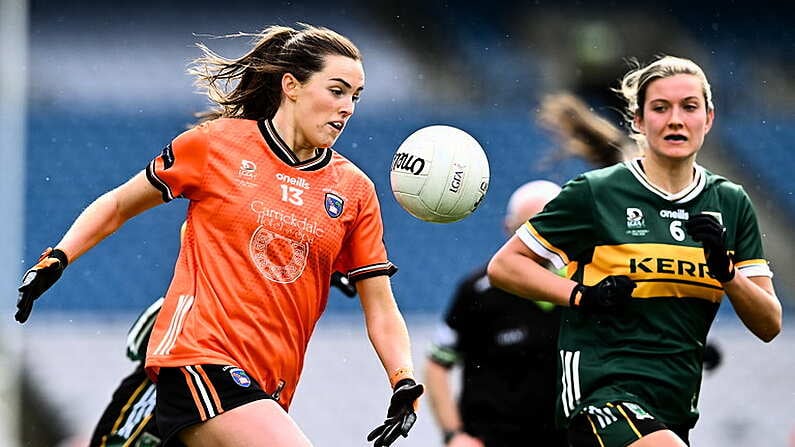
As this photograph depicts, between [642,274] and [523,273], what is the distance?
0.45 metres

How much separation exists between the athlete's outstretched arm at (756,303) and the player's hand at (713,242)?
0.06 meters

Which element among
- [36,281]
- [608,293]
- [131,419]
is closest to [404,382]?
[608,293]

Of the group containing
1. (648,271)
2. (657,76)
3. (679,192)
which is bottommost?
(648,271)

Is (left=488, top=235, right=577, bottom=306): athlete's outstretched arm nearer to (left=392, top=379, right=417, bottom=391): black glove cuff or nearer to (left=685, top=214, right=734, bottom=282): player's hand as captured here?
(left=685, top=214, right=734, bottom=282): player's hand

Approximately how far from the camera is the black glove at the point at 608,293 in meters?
4.07

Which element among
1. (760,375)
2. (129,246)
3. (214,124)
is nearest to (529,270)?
(214,124)

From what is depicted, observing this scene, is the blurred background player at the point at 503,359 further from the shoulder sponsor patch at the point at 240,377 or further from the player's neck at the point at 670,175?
the shoulder sponsor patch at the point at 240,377

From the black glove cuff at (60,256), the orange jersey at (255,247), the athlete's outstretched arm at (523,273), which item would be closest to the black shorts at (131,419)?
the orange jersey at (255,247)

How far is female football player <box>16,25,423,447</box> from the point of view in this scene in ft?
12.4

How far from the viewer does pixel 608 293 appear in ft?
13.4

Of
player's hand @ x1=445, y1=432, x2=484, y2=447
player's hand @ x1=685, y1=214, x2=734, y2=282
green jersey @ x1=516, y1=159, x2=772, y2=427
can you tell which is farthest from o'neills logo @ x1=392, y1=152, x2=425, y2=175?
player's hand @ x1=445, y1=432, x2=484, y2=447

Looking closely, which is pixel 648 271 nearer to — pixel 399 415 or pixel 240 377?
pixel 399 415

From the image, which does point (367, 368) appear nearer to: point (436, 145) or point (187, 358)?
point (436, 145)

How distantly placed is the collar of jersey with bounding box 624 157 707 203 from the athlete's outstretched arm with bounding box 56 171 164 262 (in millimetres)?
1643
